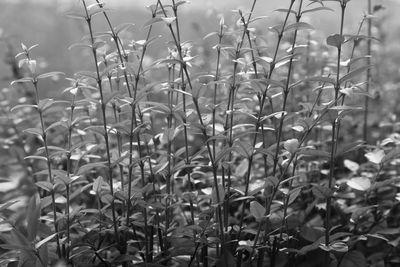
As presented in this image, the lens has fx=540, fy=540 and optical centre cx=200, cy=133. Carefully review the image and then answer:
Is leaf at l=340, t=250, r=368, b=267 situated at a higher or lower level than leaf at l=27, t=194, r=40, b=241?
lower

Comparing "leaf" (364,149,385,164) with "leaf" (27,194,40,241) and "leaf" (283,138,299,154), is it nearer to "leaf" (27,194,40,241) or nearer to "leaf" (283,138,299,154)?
"leaf" (283,138,299,154)

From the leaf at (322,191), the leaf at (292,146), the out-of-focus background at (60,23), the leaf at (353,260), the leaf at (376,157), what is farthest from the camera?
the out-of-focus background at (60,23)

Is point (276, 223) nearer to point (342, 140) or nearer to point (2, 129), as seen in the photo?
point (342, 140)

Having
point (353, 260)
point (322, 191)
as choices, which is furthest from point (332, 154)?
point (353, 260)

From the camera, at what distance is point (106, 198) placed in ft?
4.90

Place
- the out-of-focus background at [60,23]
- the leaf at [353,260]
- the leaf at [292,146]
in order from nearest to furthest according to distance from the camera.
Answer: the leaf at [292,146], the leaf at [353,260], the out-of-focus background at [60,23]

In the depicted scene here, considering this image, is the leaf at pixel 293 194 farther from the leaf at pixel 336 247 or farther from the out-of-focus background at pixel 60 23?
the out-of-focus background at pixel 60 23

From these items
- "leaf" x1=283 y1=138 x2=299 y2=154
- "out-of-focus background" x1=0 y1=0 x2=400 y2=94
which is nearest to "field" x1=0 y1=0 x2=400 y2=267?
"leaf" x1=283 y1=138 x2=299 y2=154

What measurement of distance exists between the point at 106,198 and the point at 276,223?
1.91 feet

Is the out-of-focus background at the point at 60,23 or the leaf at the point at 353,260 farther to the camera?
the out-of-focus background at the point at 60,23

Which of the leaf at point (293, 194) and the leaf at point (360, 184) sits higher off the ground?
the leaf at point (293, 194)

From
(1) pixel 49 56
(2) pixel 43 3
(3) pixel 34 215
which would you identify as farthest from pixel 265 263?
(2) pixel 43 3

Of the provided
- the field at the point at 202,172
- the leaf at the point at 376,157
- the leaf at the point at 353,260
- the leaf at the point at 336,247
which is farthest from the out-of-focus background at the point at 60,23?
the leaf at the point at 336,247

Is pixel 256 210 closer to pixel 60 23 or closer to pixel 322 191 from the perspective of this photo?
pixel 322 191
